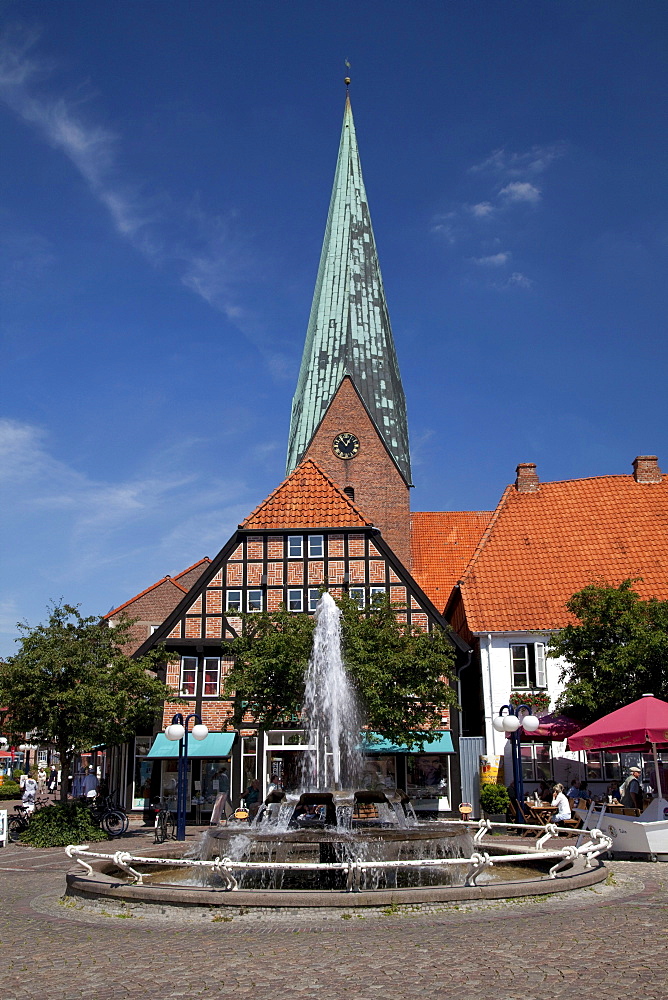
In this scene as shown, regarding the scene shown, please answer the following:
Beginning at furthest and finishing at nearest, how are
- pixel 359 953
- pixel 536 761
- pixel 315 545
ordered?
pixel 315 545 < pixel 536 761 < pixel 359 953

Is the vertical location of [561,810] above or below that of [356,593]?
below

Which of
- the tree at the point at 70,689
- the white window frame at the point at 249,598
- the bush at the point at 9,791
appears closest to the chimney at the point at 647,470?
the white window frame at the point at 249,598

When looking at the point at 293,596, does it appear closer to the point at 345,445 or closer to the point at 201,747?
the point at 201,747

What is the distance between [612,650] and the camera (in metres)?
23.2

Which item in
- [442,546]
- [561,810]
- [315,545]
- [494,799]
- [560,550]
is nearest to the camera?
[561,810]

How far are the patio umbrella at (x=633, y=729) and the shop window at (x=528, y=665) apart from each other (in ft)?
34.0

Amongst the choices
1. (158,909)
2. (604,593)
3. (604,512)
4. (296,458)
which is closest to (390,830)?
(158,909)

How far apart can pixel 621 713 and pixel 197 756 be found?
1258cm

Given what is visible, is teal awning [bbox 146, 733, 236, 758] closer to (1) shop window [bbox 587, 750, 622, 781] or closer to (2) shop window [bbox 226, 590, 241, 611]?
(2) shop window [bbox 226, 590, 241, 611]

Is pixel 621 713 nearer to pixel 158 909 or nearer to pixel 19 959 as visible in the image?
pixel 158 909

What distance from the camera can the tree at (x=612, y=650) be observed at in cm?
2264

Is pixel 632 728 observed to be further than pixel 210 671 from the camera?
No

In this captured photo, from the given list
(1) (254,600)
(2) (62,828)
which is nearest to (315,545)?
(1) (254,600)

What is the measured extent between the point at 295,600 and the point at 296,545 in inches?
73.0
